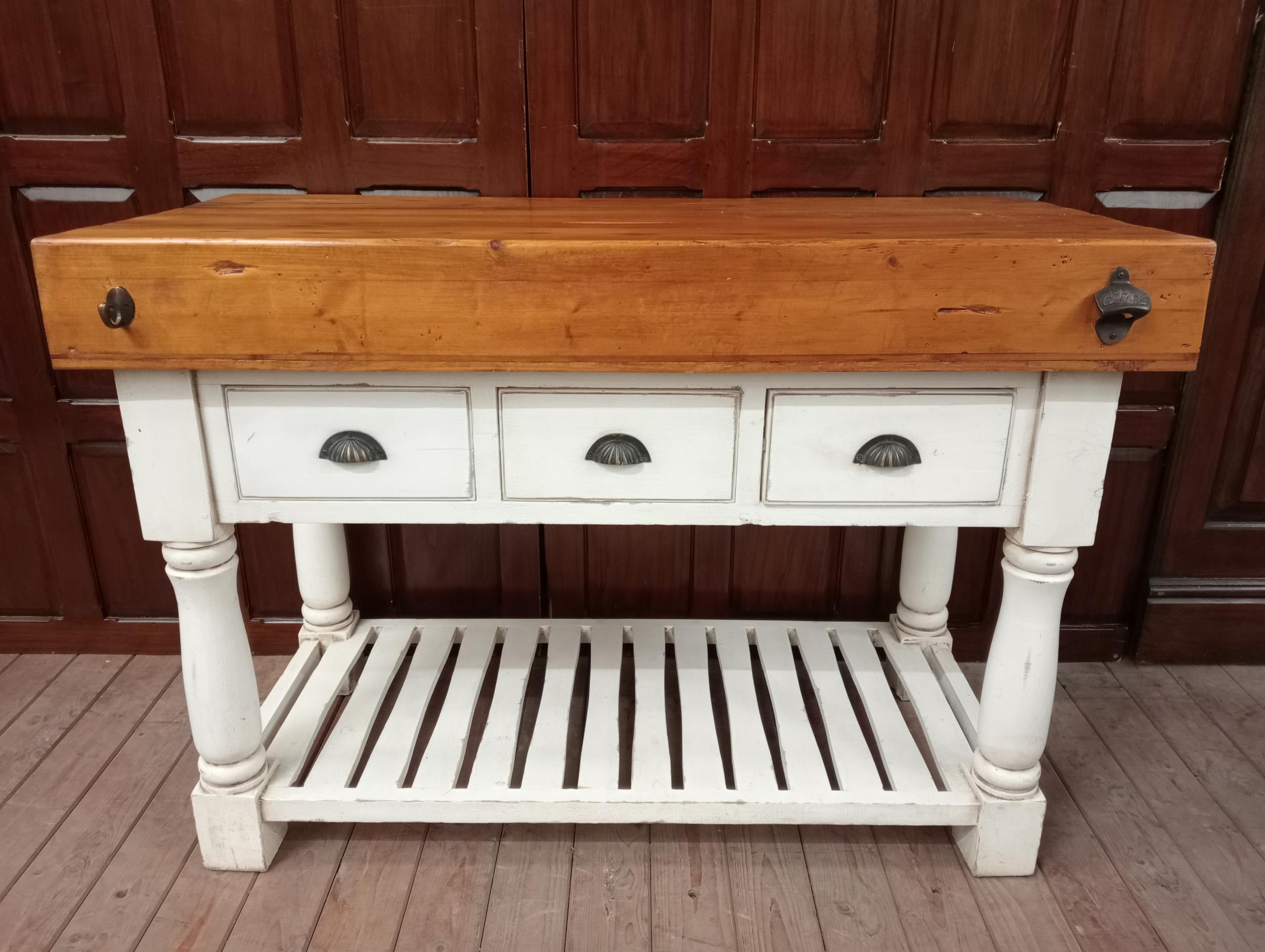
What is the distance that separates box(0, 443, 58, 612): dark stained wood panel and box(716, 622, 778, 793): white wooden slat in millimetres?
1440

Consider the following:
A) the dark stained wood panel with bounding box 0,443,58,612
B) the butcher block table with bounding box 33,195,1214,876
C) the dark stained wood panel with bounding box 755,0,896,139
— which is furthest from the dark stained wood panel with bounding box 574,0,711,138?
the dark stained wood panel with bounding box 0,443,58,612

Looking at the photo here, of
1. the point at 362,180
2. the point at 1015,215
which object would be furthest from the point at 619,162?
the point at 1015,215

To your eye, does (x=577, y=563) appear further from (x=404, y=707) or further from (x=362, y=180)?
(x=362, y=180)

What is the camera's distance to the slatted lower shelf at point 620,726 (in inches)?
55.9

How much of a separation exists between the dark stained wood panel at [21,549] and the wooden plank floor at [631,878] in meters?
0.36

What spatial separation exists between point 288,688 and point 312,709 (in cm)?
8

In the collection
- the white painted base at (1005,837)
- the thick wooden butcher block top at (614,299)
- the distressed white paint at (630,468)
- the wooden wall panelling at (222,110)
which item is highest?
the wooden wall panelling at (222,110)

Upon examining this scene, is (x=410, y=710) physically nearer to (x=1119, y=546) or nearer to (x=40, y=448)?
(x=40, y=448)

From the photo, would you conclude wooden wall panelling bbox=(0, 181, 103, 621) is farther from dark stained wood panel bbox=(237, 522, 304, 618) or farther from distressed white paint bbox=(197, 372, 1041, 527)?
distressed white paint bbox=(197, 372, 1041, 527)

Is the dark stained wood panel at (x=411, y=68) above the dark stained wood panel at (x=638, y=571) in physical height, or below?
above

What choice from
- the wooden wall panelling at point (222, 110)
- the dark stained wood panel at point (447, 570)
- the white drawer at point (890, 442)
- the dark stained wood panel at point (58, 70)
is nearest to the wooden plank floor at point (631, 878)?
the dark stained wood panel at point (447, 570)

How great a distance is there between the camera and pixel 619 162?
5.55ft

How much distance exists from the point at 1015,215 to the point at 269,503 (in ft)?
3.73

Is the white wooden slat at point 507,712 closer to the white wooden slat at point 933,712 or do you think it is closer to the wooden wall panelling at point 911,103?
the white wooden slat at point 933,712
